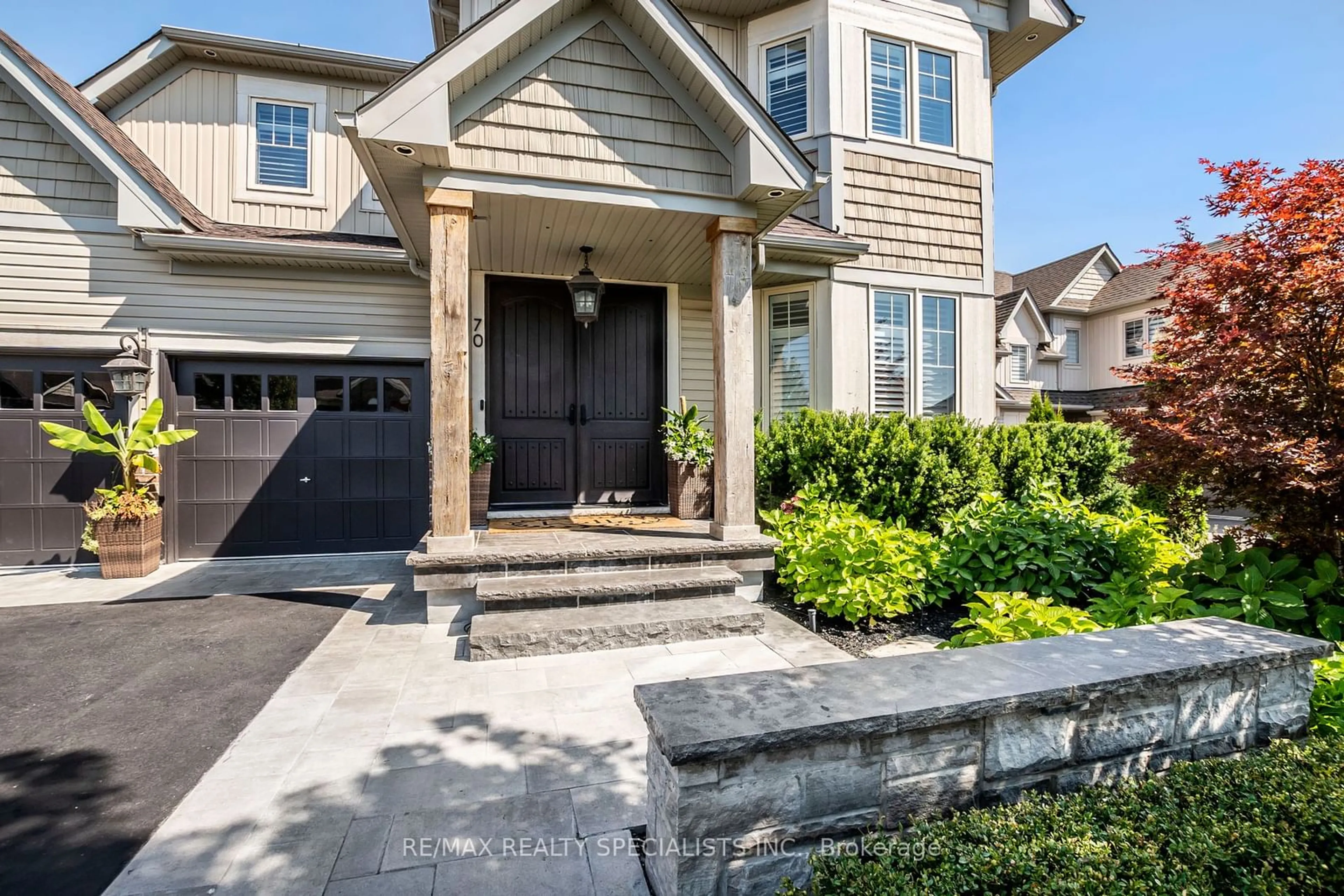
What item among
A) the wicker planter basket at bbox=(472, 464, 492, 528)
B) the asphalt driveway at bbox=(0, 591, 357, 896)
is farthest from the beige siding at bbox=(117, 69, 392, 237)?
the asphalt driveway at bbox=(0, 591, 357, 896)

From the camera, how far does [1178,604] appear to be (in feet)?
11.3

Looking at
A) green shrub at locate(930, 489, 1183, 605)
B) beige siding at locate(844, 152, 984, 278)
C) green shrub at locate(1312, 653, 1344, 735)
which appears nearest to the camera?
green shrub at locate(1312, 653, 1344, 735)

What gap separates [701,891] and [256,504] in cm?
700

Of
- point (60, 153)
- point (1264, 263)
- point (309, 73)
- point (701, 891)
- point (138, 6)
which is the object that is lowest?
point (701, 891)

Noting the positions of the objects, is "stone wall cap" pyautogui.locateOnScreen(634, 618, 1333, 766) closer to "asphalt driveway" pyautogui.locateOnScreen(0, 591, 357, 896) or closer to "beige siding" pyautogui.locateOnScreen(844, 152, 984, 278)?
"asphalt driveway" pyautogui.locateOnScreen(0, 591, 357, 896)

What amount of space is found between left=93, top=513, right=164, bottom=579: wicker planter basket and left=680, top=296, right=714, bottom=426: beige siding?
5579 mm

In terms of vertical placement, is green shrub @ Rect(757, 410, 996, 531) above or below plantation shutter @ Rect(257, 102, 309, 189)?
below

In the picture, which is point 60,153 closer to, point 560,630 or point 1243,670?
point 560,630

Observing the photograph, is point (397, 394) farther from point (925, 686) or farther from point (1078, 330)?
point (1078, 330)

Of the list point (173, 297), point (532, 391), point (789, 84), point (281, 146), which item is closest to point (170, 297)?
point (173, 297)

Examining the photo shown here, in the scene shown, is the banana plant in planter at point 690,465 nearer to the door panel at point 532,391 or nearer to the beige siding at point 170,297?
the door panel at point 532,391

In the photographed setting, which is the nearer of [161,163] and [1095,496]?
[1095,496]

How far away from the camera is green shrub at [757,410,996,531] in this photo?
557cm

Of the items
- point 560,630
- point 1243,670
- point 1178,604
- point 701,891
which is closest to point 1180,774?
point 1243,670
